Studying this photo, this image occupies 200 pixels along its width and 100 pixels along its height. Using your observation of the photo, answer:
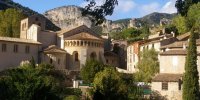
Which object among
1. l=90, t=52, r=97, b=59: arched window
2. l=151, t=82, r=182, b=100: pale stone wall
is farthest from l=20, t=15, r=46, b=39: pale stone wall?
l=151, t=82, r=182, b=100: pale stone wall

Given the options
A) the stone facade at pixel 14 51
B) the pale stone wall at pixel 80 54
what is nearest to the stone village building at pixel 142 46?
the pale stone wall at pixel 80 54

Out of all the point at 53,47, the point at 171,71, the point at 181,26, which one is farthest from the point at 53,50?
the point at 181,26

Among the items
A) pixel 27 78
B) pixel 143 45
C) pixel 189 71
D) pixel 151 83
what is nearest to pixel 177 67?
pixel 151 83

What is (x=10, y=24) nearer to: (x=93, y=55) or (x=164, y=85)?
(x=93, y=55)

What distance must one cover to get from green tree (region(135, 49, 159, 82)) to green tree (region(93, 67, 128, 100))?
12.3 metres

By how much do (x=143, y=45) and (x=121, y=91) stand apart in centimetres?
2932

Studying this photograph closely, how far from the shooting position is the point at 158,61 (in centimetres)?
5731

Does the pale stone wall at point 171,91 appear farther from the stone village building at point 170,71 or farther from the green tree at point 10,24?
the green tree at point 10,24

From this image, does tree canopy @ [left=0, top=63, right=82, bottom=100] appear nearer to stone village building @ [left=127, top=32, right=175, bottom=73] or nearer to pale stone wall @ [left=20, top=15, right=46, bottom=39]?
stone village building @ [left=127, top=32, right=175, bottom=73]

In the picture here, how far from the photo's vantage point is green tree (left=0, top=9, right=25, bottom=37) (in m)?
73.2

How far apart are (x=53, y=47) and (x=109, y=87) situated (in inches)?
863

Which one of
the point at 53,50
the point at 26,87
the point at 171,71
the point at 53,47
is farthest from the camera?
the point at 53,47

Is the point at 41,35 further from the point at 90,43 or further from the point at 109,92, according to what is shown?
the point at 109,92

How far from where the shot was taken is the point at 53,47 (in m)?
60.4
